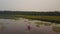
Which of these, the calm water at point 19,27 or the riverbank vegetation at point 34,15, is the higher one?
the riverbank vegetation at point 34,15

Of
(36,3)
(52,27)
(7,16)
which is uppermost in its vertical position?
(36,3)

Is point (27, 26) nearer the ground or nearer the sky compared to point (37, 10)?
nearer the ground

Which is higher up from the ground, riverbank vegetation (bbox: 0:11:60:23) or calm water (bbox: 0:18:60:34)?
riverbank vegetation (bbox: 0:11:60:23)

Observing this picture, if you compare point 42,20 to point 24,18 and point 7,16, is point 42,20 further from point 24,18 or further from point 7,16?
point 7,16

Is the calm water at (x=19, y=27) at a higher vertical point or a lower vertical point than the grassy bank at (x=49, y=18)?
lower

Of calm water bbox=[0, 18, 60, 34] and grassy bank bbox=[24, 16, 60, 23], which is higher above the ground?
grassy bank bbox=[24, 16, 60, 23]

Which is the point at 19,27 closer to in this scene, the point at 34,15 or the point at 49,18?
the point at 34,15

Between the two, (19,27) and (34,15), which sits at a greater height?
(34,15)

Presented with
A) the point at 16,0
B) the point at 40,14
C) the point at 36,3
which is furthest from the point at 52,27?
the point at 16,0

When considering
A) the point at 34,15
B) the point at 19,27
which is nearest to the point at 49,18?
the point at 34,15

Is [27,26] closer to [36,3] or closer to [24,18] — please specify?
[24,18]
